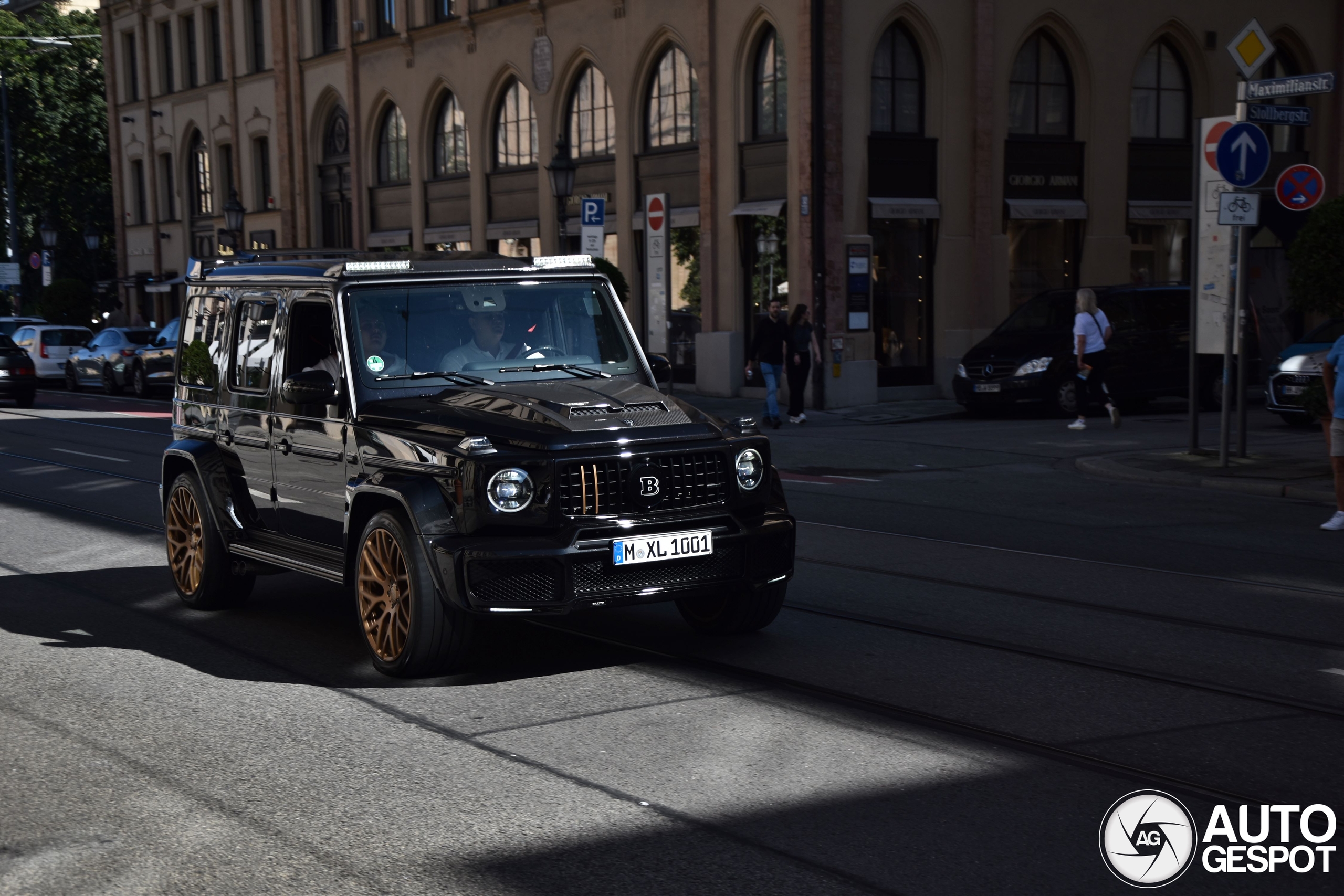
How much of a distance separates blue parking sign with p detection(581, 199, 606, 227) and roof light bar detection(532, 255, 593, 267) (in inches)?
540

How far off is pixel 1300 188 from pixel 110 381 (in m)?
27.3

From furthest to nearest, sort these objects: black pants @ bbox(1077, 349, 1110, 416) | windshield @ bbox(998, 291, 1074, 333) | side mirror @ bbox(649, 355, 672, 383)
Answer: windshield @ bbox(998, 291, 1074, 333)
black pants @ bbox(1077, 349, 1110, 416)
side mirror @ bbox(649, 355, 672, 383)

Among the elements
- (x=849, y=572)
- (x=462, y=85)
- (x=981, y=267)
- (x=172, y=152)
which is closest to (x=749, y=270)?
(x=981, y=267)

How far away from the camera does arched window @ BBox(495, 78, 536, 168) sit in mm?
34062

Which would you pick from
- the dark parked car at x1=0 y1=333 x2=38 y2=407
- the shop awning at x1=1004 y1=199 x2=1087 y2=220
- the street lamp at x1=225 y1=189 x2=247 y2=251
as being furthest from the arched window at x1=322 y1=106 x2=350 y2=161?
the shop awning at x1=1004 y1=199 x2=1087 y2=220

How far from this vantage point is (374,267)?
762 cm

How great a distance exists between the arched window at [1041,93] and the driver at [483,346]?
21882mm

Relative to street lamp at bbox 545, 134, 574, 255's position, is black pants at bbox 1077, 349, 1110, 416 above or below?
below

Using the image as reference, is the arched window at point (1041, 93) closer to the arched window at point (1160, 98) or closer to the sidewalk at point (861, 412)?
the arched window at point (1160, 98)

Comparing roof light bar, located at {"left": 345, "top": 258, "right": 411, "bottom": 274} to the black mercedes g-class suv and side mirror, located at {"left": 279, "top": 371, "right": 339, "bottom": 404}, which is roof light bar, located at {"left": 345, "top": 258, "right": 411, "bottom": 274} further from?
side mirror, located at {"left": 279, "top": 371, "right": 339, "bottom": 404}

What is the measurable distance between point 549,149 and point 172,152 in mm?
23245

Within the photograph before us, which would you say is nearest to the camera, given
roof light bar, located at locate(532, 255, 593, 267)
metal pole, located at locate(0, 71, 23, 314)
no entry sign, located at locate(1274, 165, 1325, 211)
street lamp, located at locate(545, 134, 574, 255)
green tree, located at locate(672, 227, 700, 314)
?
roof light bar, located at locate(532, 255, 593, 267)

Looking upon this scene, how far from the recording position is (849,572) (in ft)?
31.6

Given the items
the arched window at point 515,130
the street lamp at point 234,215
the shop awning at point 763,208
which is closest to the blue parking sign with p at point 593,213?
the shop awning at point 763,208
